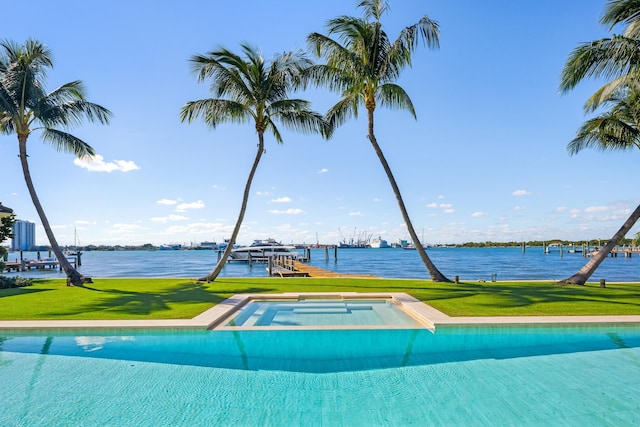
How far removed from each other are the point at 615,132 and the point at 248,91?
12.5 meters

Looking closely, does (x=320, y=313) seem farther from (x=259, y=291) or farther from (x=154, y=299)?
(x=154, y=299)

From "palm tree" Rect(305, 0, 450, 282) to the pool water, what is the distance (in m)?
4.45

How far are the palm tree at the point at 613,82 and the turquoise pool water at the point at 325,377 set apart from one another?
8.12 meters

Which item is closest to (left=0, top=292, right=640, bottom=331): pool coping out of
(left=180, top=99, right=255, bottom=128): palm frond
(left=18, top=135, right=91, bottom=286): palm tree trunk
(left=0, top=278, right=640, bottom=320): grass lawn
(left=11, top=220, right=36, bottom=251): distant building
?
(left=0, top=278, right=640, bottom=320): grass lawn

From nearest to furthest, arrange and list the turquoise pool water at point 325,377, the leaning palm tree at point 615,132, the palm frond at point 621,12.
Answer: the turquoise pool water at point 325,377, the palm frond at point 621,12, the leaning palm tree at point 615,132

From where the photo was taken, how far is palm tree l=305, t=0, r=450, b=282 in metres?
12.9

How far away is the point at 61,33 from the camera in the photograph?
12.3 m

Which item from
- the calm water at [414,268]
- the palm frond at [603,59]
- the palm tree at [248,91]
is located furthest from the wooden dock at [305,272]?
the palm frond at [603,59]

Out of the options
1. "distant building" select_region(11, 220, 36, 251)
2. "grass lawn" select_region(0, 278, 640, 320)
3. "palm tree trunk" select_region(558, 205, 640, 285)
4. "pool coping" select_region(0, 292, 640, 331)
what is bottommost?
"pool coping" select_region(0, 292, 640, 331)

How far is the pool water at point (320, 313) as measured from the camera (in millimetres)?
7957

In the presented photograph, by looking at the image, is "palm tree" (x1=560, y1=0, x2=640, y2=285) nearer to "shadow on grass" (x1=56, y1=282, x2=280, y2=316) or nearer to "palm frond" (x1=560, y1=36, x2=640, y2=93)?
"palm frond" (x1=560, y1=36, x2=640, y2=93)

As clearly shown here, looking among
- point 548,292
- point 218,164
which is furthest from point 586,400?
point 218,164

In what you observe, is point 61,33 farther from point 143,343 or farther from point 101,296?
point 143,343

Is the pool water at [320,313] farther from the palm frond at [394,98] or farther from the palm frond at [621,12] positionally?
the palm frond at [621,12]
